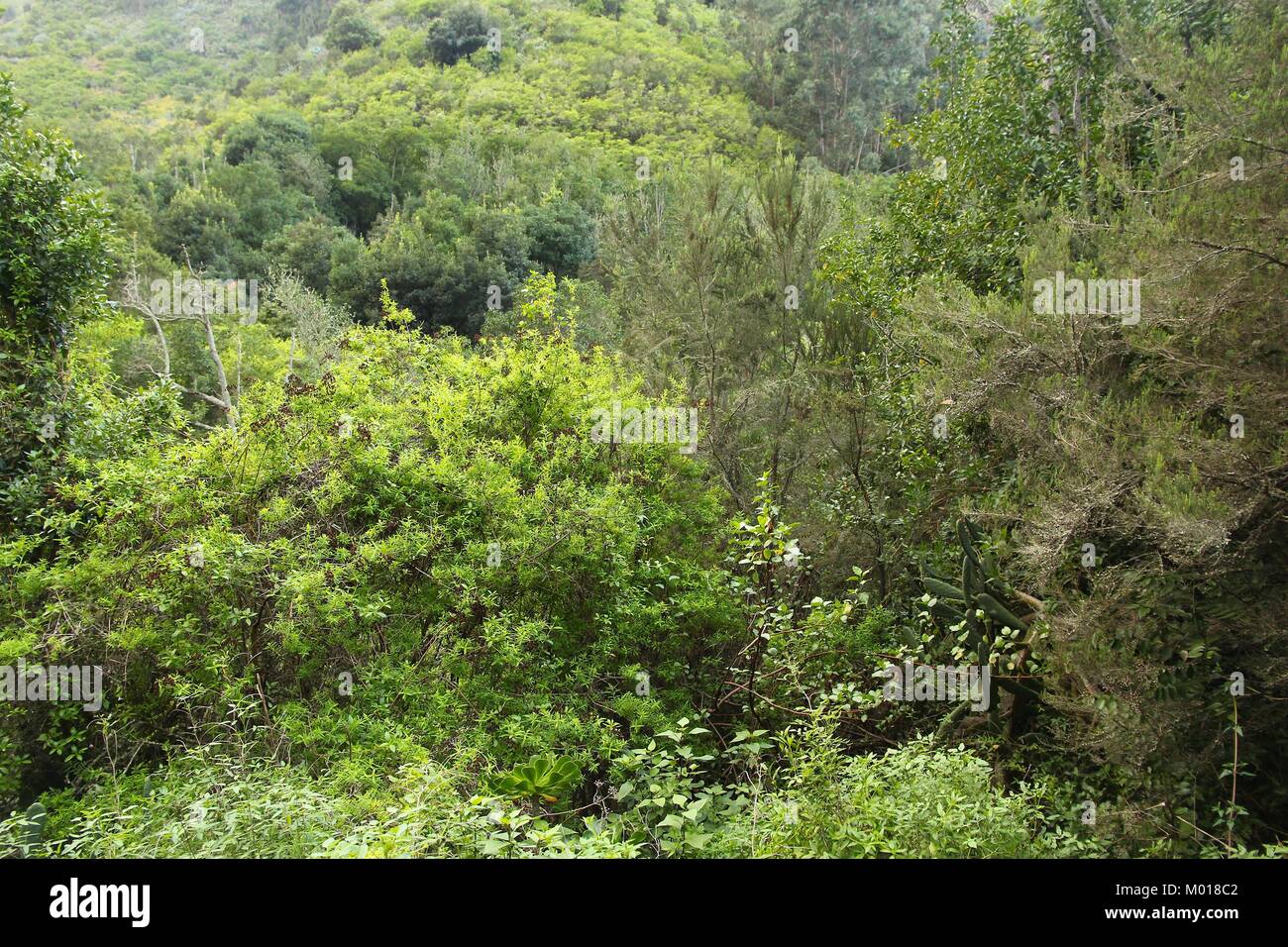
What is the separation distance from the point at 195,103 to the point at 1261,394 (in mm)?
61789

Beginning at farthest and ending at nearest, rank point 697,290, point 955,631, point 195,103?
point 195,103 < point 697,290 < point 955,631

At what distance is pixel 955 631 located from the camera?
6473 mm

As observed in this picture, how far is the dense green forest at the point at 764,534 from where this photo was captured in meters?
4.31

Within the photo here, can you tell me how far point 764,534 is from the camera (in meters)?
5.88

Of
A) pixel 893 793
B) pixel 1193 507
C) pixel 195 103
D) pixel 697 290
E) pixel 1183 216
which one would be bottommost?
pixel 893 793

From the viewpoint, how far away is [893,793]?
12.8 feet

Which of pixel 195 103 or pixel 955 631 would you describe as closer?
pixel 955 631

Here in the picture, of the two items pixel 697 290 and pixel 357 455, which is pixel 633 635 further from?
pixel 697 290

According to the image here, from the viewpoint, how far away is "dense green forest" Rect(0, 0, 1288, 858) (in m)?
4.31

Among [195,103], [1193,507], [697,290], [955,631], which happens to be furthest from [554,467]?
[195,103]
